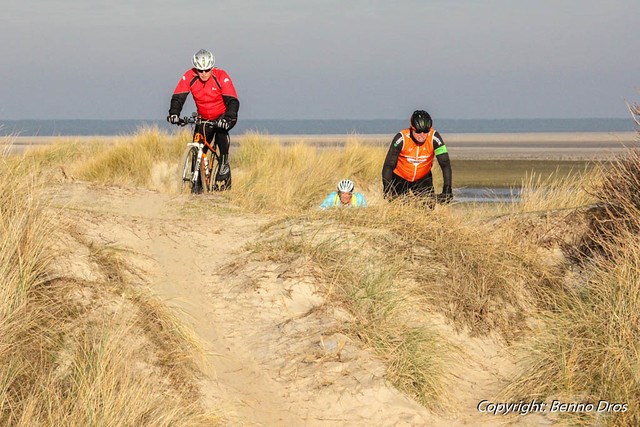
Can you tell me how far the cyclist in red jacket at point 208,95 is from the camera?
497 inches

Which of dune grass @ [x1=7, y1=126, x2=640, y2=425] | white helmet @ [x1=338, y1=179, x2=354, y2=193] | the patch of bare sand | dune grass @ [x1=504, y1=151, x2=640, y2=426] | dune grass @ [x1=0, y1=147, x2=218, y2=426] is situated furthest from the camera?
white helmet @ [x1=338, y1=179, x2=354, y2=193]

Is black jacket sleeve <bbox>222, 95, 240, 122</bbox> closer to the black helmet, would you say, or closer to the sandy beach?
the black helmet

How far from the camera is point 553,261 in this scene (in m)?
9.83

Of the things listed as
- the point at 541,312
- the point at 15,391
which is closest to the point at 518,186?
the point at 541,312

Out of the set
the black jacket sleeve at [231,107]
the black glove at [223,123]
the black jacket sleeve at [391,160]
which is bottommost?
the black jacket sleeve at [391,160]

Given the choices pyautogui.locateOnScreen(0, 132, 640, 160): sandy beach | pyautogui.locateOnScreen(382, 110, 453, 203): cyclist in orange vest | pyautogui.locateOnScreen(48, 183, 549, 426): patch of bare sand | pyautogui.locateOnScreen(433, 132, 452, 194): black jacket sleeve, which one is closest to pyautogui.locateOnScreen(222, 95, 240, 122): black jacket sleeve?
pyautogui.locateOnScreen(382, 110, 453, 203): cyclist in orange vest

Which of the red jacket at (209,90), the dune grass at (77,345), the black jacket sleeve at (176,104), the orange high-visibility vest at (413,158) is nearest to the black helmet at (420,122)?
the orange high-visibility vest at (413,158)

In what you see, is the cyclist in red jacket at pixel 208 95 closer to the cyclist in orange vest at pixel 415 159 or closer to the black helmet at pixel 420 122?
the cyclist in orange vest at pixel 415 159

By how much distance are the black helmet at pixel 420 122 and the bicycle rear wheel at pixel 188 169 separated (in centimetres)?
307

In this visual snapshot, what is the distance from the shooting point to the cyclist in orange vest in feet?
36.9

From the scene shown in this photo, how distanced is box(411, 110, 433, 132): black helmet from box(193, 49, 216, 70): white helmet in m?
2.82

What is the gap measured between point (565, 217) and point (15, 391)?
20.3ft

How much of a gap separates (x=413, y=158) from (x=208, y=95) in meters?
2.92

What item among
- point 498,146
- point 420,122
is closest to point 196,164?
point 420,122
